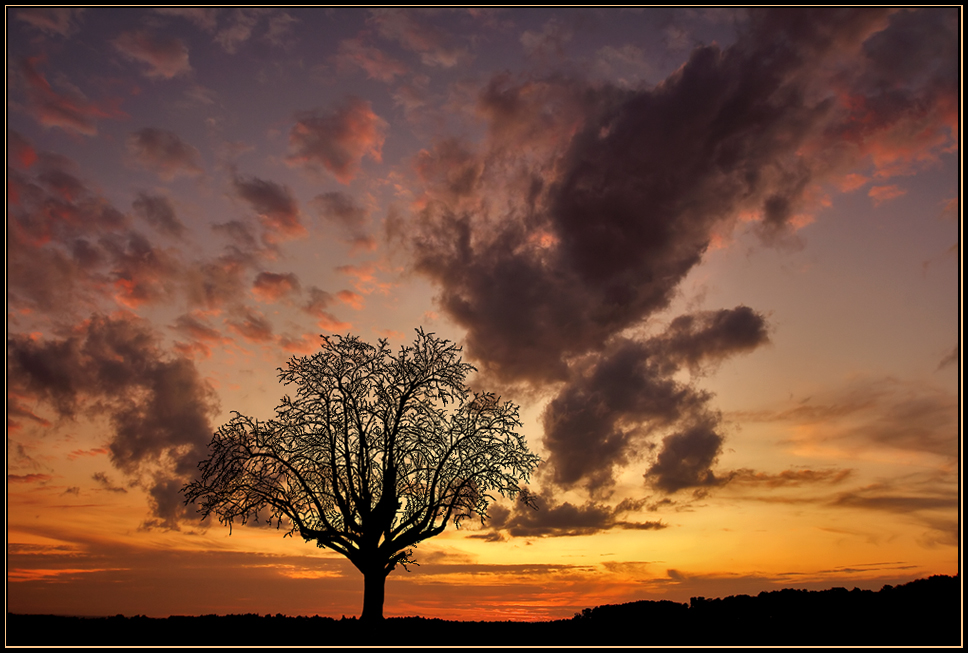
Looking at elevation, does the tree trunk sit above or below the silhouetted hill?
above

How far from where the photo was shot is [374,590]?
24516 mm

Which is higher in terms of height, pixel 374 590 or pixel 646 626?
pixel 374 590

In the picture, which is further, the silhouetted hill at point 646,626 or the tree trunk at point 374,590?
the tree trunk at point 374,590

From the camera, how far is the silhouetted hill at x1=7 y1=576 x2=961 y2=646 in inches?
750

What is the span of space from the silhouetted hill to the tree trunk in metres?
0.70

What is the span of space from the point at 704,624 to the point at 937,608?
7137mm

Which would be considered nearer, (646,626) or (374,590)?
(646,626)

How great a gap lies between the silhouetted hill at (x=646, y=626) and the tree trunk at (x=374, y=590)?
0.70 meters

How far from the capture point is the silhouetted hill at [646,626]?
19.0m

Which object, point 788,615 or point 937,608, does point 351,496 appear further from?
point 937,608

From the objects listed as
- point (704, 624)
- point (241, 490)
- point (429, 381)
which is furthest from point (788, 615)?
point (241, 490)

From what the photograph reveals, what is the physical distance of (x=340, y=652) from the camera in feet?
56.5

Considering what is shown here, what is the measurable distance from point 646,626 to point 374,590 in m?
10.3


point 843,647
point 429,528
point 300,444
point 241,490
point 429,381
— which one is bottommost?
point 843,647
